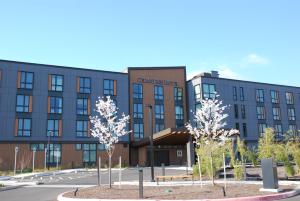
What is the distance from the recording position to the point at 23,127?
5047 cm

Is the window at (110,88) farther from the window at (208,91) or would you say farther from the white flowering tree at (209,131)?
the white flowering tree at (209,131)

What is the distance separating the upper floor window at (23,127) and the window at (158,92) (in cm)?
2109

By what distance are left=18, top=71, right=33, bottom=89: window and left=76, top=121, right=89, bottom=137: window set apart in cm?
887

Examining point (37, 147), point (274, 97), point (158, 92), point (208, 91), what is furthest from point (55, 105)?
point (274, 97)

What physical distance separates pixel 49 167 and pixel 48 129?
5.51 metres

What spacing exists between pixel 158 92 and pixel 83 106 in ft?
44.0

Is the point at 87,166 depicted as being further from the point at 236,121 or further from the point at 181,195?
the point at 181,195

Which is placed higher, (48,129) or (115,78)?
(115,78)

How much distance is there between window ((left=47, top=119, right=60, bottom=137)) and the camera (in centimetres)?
5197

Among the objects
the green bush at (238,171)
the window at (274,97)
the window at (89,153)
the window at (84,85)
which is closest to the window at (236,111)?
the window at (274,97)

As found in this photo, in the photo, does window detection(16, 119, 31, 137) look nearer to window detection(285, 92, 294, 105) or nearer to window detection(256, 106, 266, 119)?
window detection(256, 106, 266, 119)

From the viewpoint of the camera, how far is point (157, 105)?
60594 mm

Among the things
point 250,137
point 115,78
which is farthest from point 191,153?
point 250,137

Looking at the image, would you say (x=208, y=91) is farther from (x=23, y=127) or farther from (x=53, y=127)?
(x=23, y=127)
